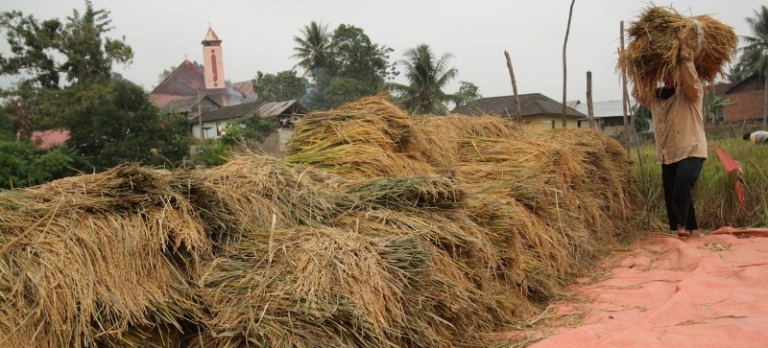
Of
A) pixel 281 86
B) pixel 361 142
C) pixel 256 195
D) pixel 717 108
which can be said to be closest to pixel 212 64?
pixel 281 86

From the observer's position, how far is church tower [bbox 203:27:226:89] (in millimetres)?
64250

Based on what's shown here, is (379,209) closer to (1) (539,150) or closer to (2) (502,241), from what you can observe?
(2) (502,241)

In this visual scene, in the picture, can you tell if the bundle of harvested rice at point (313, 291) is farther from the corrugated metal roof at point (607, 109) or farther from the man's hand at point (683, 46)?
Answer: the corrugated metal roof at point (607, 109)

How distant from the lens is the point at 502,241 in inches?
139

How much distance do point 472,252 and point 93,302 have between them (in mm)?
1776

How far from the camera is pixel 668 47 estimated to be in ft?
18.9

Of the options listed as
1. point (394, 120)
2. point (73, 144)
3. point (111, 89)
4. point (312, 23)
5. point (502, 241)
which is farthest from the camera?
point (312, 23)

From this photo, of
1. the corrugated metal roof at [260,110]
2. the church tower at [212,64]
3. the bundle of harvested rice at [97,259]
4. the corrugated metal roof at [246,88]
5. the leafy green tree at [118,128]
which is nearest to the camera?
the bundle of harvested rice at [97,259]

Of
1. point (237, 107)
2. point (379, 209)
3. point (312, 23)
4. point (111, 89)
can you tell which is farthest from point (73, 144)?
point (379, 209)

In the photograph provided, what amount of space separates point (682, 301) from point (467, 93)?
3040 cm

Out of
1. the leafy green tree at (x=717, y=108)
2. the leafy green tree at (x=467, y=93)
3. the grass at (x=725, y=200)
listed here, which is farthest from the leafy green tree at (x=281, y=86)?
the grass at (x=725, y=200)

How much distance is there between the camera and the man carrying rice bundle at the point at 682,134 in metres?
5.80

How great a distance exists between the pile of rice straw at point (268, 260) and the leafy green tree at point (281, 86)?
42.7m

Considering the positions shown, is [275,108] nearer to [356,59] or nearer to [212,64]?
[356,59]
